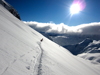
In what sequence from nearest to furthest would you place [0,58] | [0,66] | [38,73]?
[0,66], [0,58], [38,73]

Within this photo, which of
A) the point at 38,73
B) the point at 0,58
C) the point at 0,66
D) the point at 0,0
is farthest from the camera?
the point at 0,0

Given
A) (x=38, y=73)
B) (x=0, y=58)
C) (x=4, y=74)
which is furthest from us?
(x=38, y=73)

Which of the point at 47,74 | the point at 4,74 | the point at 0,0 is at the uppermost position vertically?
the point at 0,0

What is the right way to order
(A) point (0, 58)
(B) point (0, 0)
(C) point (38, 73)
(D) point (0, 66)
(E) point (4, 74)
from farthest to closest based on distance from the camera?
(B) point (0, 0) < (C) point (38, 73) < (A) point (0, 58) < (D) point (0, 66) < (E) point (4, 74)

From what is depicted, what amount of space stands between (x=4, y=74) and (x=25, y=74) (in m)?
1.04

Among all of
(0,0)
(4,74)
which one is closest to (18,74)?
(4,74)

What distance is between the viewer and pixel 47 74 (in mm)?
4570

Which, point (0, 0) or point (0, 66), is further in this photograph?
point (0, 0)

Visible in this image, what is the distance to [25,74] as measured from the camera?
3.67 meters

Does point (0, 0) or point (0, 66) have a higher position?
point (0, 0)

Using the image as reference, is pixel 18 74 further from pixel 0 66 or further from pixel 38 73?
pixel 38 73

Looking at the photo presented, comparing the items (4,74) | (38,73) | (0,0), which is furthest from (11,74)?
(0,0)

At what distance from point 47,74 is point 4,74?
2546 millimetres

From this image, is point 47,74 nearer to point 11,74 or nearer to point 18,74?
point 18,74
